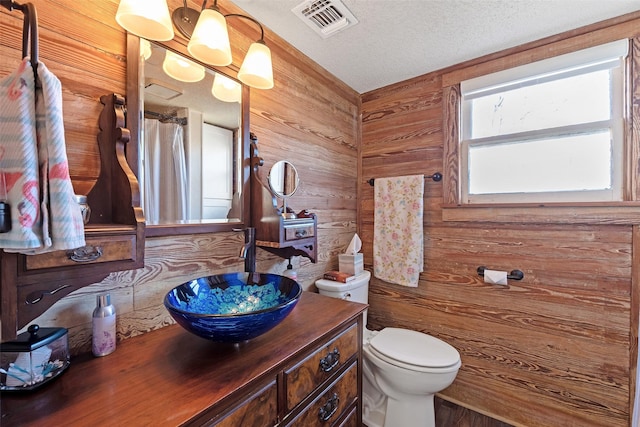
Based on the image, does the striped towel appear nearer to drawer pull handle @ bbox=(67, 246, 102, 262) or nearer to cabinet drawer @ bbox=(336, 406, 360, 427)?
drawer pull handle @ bbox=(67, 246, 102, 262)

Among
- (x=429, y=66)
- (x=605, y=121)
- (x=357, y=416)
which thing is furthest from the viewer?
(x=429, y=66)

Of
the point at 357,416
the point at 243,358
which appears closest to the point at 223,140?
the point at 243,358

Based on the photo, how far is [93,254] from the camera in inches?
27.5

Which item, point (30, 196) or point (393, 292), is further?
point (393, 292)

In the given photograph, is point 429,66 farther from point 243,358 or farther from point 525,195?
point 243,358

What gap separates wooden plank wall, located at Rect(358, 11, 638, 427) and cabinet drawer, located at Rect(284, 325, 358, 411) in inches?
39.3

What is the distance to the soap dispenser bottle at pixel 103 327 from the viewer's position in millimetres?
812

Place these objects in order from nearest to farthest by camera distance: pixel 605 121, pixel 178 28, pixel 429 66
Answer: pixel 178 28 < pixel 605 121 < pixel 429 66

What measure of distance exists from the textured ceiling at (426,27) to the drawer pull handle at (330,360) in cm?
150

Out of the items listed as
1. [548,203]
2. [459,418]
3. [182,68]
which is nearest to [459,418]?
[459,418]

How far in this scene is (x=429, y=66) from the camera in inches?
73.3

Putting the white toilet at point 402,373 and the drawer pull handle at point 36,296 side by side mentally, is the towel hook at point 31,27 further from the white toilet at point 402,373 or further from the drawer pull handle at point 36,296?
the white toilet at point 402,373

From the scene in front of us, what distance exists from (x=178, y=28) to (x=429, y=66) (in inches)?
59.8

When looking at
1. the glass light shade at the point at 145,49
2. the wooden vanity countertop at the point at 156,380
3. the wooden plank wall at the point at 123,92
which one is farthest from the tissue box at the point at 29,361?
the glass light shade at the point at 145,49
